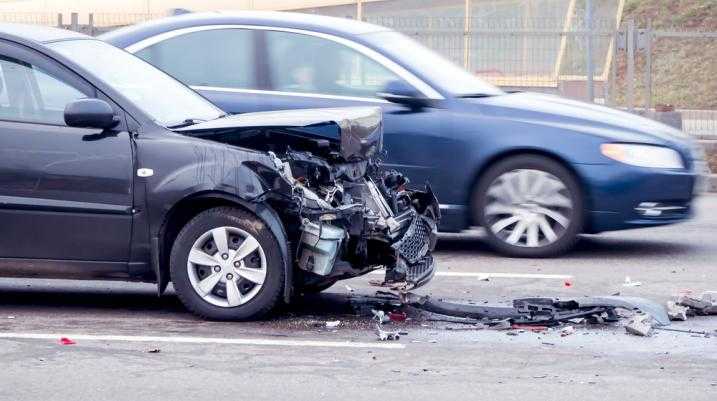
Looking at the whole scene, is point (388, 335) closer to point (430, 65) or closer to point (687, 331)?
point (687, 331)

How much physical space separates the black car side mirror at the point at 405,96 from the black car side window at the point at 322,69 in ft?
0.39

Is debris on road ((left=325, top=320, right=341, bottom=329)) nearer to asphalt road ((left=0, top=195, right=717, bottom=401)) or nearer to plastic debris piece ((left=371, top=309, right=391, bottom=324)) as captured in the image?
asphalt road ((left=0, top=195, right=717, bottom=401))

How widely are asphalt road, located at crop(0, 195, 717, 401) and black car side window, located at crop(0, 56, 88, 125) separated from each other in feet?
3.66

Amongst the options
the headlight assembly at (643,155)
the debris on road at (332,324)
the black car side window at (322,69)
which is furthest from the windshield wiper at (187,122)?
the headlight assembly at (643,155)

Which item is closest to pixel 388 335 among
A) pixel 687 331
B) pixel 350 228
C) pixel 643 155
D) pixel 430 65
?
pixel 350 228

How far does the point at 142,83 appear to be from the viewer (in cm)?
816

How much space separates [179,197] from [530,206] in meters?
3.39

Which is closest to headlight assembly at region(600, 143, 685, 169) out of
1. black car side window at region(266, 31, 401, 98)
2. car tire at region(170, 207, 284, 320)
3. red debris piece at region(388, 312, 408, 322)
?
black car side window at region(266, 31, 401, 98)

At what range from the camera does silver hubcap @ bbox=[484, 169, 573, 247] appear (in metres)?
9.91

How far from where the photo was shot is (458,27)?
17828 millimetres

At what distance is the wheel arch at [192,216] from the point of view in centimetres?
730

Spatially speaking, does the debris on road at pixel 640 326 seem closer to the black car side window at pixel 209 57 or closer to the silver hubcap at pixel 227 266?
the silver hubcap at pixel 227 266

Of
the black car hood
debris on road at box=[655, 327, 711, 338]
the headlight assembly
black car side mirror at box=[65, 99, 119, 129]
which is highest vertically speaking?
black car side mirror at box=[65, 99, 119, 129]

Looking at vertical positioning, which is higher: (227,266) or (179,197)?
(179,197)
